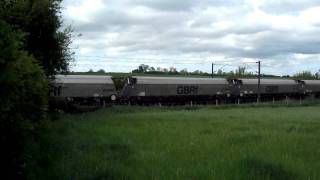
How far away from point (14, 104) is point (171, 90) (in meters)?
57.0

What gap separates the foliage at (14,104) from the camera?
8.21m

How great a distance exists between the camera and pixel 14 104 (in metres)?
8.63

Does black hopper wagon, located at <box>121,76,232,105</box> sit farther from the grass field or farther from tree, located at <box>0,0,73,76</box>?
the grass field

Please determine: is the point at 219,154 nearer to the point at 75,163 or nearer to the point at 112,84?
the point at 75,163

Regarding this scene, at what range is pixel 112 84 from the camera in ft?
196

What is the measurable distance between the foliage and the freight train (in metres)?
35.7

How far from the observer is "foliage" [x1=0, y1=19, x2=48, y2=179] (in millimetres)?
8211

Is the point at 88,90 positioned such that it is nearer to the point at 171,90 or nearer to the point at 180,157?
the point at 171,90

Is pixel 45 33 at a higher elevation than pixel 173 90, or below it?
higher

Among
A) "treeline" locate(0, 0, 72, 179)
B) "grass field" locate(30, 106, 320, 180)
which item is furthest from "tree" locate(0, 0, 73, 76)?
"treeline" locate(0, 0, 72, 179)

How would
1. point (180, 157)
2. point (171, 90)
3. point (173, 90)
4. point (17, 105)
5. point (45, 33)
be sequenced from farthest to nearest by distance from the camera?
point (173, 90) → point (171, 90) → point (45, 33) → point (180, 157) → point (17, 105)

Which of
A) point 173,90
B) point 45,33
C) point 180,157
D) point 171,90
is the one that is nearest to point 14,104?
point 180,157

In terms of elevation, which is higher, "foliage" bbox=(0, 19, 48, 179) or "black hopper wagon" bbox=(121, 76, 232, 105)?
"foliage" bbox=(0, 19, 48, 179)

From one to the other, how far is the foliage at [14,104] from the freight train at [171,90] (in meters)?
35.7
